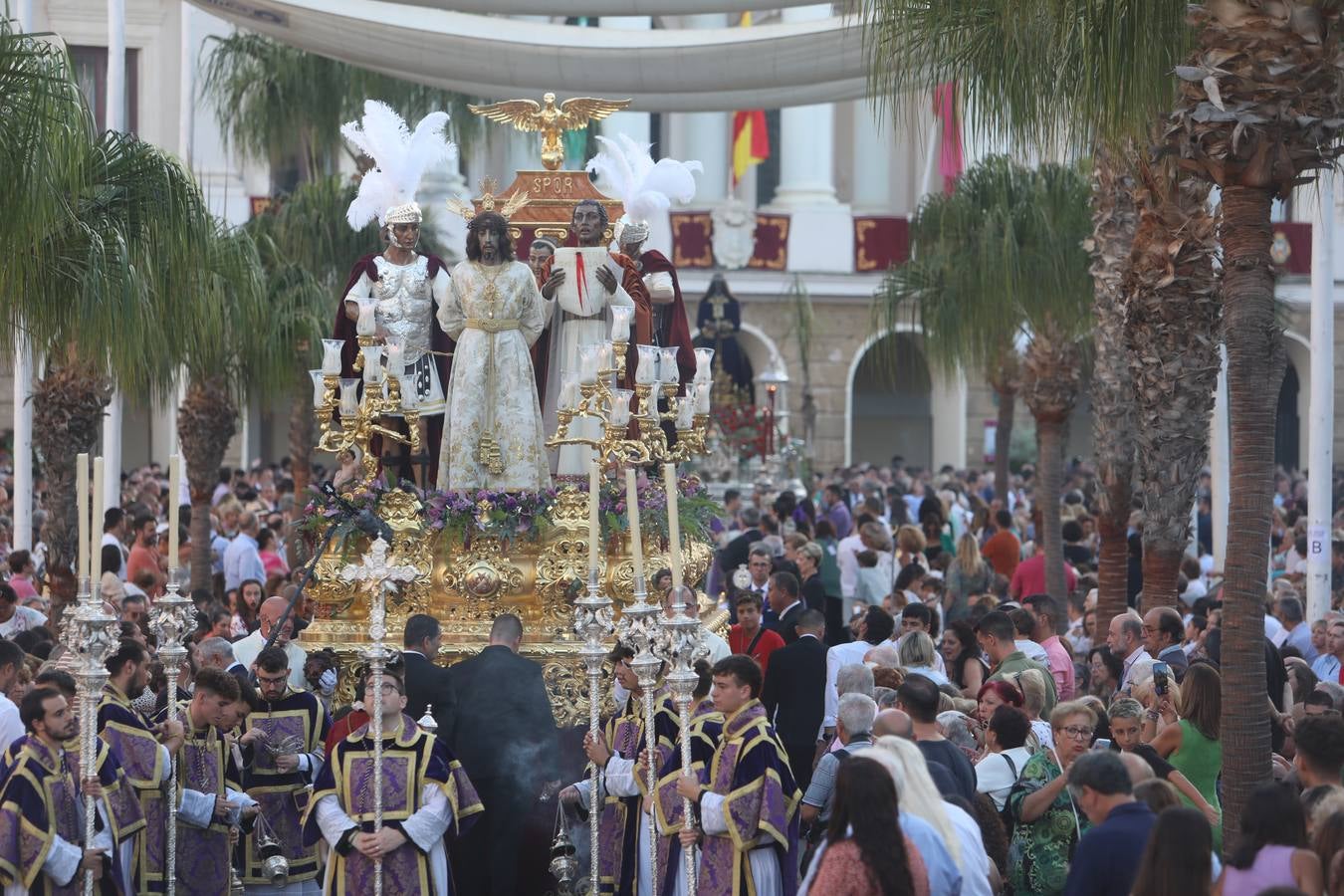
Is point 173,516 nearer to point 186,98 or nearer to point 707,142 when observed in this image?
point 186,98

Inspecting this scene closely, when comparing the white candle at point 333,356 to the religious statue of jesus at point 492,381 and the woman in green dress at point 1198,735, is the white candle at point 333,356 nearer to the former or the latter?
the religious statue of jesus at point 492,381

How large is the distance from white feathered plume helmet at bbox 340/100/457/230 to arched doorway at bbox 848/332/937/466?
95.2 ft

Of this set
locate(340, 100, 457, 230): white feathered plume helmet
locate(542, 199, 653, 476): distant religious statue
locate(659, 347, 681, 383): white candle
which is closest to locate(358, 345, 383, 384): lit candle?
locate(340, 100, 457, 230): white feathered plume helmet

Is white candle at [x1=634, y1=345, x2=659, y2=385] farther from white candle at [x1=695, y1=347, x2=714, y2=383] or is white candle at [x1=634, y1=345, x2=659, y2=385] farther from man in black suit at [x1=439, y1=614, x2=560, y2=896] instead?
man in black suit at [x1=439, y1=614, x2=560, y2=896]

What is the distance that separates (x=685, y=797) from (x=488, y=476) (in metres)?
4.48

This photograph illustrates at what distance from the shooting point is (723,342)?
3209cm

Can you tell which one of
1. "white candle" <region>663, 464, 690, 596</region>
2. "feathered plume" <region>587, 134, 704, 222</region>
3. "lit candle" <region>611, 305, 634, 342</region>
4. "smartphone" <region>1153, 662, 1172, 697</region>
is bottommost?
"smartphone" <region>1153, 662, 1172, 697</region>

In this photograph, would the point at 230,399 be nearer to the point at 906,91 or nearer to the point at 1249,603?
the point at 906,91

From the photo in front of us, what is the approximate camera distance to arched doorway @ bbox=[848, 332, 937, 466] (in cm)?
4169

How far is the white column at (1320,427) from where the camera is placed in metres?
14.8

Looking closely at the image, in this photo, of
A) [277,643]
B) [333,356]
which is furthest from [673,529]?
[333,356]

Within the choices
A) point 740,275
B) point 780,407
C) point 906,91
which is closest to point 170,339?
point 906,91

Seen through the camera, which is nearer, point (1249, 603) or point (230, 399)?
point (1249, 603)

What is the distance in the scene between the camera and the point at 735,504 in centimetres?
2322
